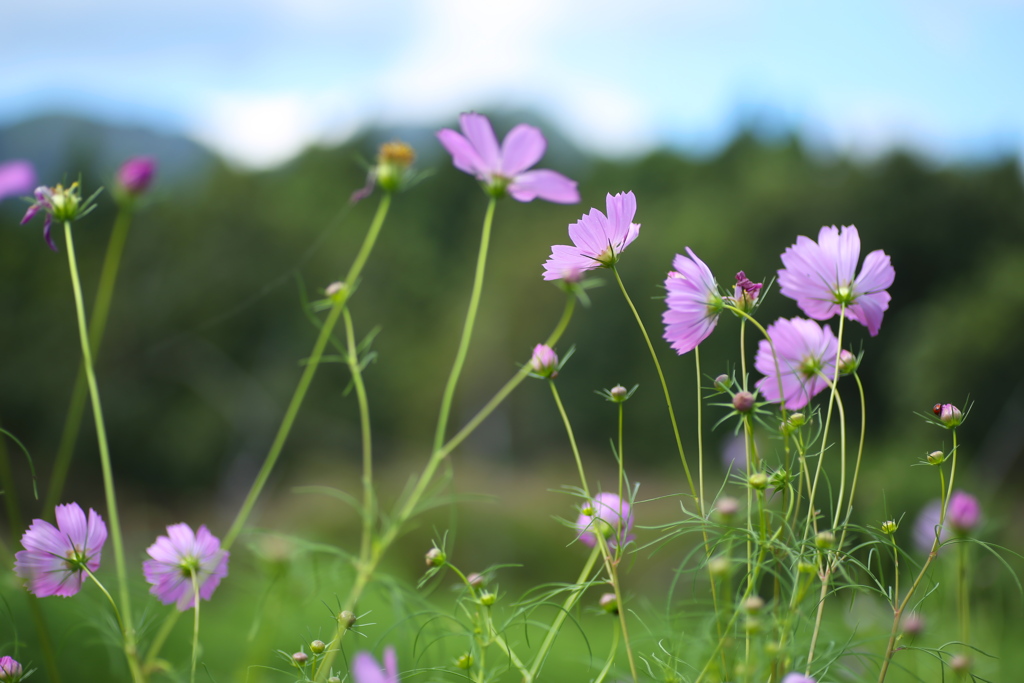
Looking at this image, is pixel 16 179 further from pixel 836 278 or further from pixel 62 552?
pixel 836 278

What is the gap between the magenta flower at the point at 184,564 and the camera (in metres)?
0.34

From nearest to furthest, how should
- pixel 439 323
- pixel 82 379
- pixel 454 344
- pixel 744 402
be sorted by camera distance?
pixel 744 402
pixel 82 379
pixel 454 344
pixel 439 323

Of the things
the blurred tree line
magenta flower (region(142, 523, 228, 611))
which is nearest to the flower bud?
magenta flower (region(142, 523, 228, 611))

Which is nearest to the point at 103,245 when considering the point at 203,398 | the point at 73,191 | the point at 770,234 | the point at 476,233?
the point at 203,398

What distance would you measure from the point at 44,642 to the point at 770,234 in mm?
7189

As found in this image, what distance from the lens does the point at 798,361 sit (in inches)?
14.2

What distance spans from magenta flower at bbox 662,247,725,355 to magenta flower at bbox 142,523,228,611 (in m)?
0.23

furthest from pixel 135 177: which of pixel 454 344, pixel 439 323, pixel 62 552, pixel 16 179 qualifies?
pixel 439 323

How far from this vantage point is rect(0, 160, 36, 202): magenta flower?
1.49 feet

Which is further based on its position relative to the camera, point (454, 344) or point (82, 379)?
point (454, 344)

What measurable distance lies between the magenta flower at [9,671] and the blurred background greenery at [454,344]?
4.28m

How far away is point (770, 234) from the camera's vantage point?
22.7 ft

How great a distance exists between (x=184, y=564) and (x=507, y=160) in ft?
0.79

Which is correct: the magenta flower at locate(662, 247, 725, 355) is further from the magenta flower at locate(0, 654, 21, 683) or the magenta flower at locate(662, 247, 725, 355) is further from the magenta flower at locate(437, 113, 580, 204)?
the magenta flower at locate(0, 654, 21, 683)
